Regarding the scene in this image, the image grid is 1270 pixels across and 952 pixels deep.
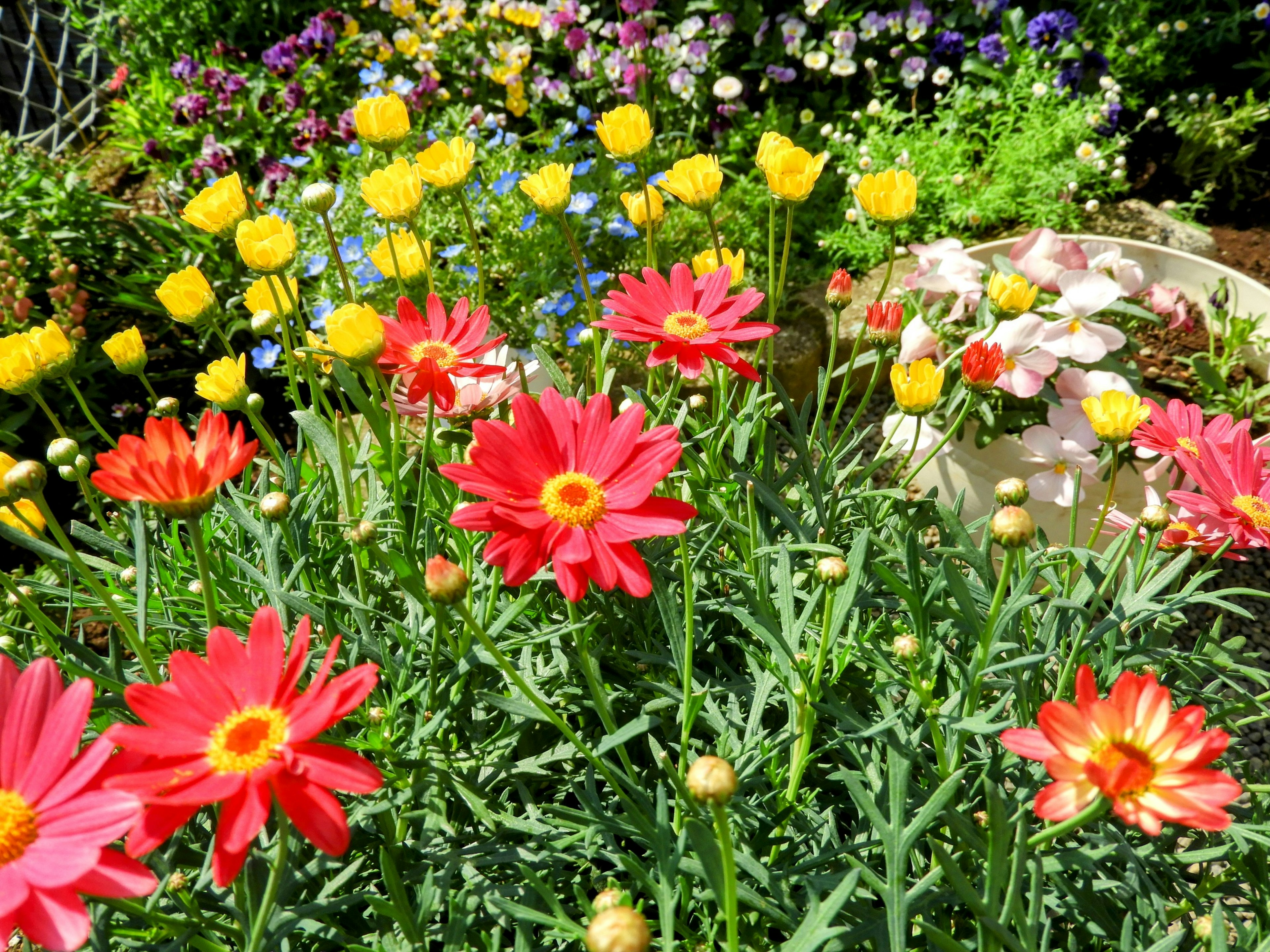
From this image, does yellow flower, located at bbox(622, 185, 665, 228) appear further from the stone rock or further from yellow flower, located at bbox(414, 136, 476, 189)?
the stone rock

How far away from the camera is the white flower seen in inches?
70.9

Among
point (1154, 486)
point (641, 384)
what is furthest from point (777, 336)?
point (1154, 486)

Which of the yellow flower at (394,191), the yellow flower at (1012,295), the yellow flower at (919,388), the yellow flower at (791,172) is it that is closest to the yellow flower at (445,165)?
the yellow flower at (394,191)

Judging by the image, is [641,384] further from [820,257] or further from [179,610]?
[179,610]

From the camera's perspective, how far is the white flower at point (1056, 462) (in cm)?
180

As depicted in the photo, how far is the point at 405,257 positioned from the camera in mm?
1204

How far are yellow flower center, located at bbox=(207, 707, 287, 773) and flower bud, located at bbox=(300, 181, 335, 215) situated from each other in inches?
25.6

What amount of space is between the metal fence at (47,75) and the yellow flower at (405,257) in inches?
127

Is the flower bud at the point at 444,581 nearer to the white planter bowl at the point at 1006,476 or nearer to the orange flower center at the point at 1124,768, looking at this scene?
the orange flower center at the point at 1124,768

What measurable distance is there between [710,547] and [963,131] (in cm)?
263

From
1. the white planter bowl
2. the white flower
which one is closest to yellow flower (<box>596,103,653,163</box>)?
the white planter bowl

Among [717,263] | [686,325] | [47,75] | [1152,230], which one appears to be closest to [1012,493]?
[686,325]

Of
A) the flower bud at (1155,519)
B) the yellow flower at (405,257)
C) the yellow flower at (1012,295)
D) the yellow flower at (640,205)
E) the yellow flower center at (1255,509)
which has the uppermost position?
the yellow flower at (640,205)

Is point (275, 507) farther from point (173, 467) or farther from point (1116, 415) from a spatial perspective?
point (1116, 415)
